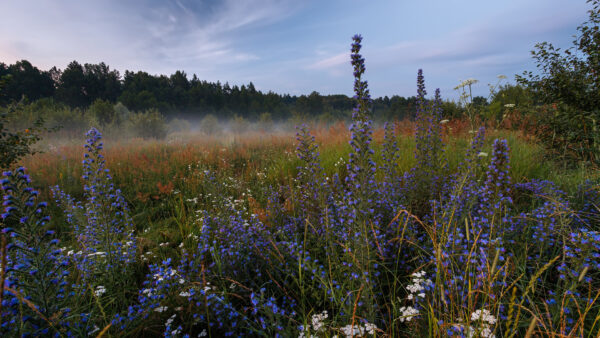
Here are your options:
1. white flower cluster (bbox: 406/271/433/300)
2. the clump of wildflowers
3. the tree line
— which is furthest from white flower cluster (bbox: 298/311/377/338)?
the tree line

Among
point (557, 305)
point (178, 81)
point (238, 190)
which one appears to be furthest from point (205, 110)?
point (557, 305)

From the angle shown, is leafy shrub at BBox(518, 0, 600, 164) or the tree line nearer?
leafy shrub at BBox(518, 0, 600, 164)

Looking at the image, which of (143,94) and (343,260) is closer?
(343,260)

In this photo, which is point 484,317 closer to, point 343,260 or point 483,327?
point 483,327

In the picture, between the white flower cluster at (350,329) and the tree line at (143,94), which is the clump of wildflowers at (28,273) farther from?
the tree line at (143,94)

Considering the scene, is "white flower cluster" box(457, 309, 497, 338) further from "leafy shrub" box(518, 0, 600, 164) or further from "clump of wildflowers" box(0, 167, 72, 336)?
"leafy shrub" box(518, 0, 600, 164)

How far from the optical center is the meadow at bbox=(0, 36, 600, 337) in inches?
62.7

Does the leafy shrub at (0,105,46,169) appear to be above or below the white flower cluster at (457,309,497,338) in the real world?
above

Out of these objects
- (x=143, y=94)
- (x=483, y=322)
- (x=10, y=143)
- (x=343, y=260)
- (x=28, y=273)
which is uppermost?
(x=143, y=94)

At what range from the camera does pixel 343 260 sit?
97.5 inches

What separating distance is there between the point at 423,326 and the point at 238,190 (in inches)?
165

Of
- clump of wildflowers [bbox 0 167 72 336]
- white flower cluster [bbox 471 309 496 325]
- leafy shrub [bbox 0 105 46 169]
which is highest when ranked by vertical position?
leafy shrub [bbox 0 105 46 169]

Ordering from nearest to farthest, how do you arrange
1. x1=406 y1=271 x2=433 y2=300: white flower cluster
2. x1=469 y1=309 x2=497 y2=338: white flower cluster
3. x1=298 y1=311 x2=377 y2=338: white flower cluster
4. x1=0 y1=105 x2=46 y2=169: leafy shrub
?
x1=469 y1=309 x2=497 y2=338: white flower cluster → x1=298 y1=311 x2=377 y2=338: white flower cluster → x1=406 y1=271 x2=433 y2=300: white flower cluster → x1=0 y1=105 x2=46 y2=169: leafy shrub

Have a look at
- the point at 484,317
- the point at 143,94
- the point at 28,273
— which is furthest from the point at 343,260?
the point at 143,94
